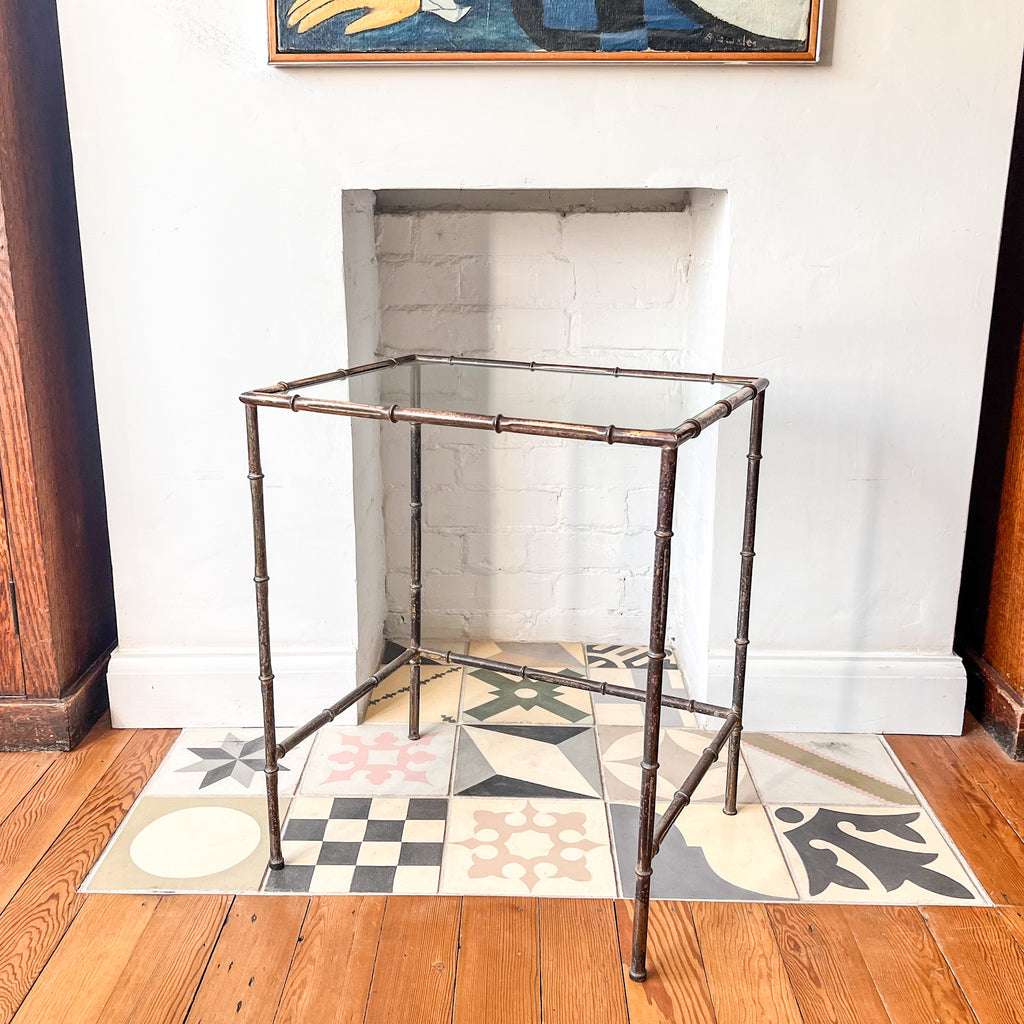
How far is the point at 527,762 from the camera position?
2.13 meters

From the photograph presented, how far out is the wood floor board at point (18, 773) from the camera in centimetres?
200

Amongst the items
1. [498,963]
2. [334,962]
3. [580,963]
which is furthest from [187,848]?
[580,963]

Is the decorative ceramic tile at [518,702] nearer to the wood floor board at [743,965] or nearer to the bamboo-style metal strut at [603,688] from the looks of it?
the bamboo-style metal strut at [603,688]

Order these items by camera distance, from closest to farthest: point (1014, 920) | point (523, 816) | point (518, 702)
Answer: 1. point (1014, 920)
2. point (523, 816)
3. point (518, 702)

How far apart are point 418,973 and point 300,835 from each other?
0.43 metres

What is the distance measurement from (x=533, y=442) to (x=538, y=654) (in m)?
0.55

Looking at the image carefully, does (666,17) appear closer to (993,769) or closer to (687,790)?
(687,790)

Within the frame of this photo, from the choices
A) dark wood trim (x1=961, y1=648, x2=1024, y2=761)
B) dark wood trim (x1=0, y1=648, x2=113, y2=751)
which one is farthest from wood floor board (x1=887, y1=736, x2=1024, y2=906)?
dark wood trim (x1=0, y1=648, x2=113, y2=751)

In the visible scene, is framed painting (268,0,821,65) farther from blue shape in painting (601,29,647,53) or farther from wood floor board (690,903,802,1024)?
wood floor board (690,903,802,1024)

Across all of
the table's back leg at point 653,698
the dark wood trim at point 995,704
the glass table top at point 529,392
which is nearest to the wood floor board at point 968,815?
the dark wood trim at point 995,704

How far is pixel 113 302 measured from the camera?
209 cm

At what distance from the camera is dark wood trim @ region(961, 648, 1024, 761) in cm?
215

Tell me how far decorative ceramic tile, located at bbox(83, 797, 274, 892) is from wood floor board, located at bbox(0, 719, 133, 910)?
0.41 feet

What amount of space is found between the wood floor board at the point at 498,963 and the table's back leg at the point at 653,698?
Result: 17cm
